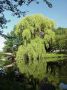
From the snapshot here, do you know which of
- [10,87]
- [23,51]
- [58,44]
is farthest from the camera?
[58,44]

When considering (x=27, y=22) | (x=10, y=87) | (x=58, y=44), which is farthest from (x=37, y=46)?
(x=10, y=87)

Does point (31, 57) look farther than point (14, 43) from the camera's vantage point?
No

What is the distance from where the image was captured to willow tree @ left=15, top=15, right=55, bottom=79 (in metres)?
36.1

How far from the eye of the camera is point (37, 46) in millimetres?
36688

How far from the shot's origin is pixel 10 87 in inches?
316

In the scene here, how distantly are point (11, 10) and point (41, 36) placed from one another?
32.9 meters

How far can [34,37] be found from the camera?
39000 millimetres

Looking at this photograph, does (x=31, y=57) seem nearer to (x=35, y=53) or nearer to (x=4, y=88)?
(x=35, y=53)

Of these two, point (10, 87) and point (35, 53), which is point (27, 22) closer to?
point (35, 53)

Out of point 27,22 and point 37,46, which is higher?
point 27,22

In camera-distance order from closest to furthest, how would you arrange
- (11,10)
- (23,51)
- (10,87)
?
1. (11,10)
2. (10,87)
3. (23,51)

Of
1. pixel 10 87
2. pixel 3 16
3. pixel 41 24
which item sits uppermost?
pixel 41 24

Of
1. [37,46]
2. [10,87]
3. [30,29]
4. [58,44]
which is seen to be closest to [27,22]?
[30,29]

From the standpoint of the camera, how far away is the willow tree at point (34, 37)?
36075 millimetres
